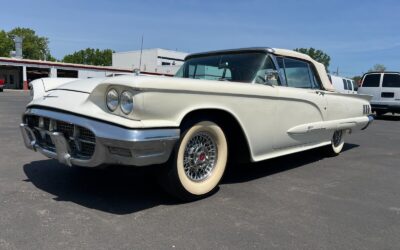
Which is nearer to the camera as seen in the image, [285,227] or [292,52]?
[285,227]

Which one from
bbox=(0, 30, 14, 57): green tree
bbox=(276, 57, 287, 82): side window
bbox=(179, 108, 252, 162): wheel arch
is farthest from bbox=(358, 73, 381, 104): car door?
bbox=(0, 30, 14, 57): green tree

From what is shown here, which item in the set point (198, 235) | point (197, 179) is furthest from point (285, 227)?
point (197, 179)

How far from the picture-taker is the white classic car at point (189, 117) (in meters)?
3.28

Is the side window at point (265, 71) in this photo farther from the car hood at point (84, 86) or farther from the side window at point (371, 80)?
the side window at point (371, 80)

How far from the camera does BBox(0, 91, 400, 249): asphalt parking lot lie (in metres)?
2.97

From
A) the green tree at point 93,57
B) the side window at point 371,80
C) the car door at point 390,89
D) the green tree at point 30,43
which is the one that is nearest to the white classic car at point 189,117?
the car door at point 390,89

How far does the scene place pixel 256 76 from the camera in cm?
470

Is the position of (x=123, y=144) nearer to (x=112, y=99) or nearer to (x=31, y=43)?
(x=112, y=99)

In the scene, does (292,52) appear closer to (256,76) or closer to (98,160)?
(256,76)

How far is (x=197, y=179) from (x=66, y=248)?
60.2 inches

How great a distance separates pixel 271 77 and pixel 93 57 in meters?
103

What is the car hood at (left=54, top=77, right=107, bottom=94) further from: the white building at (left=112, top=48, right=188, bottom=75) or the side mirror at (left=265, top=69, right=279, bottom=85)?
the white building at (left=112, top=48, right=188, bottom=75)

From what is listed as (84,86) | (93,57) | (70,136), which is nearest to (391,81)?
(84,86)

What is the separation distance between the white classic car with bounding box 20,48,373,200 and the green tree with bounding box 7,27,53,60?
89.1 meters
